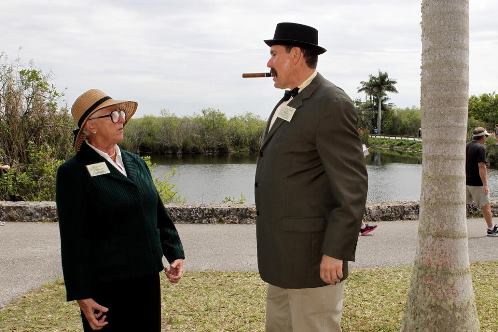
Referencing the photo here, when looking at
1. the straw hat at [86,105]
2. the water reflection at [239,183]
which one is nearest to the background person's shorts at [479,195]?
the straw hat at [86,105]

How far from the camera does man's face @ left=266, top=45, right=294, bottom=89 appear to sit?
120 inches


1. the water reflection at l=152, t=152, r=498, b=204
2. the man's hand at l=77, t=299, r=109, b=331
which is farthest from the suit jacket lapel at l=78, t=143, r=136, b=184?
the water reflection at l=152, t=152, r=498, b=204

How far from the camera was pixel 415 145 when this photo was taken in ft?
262

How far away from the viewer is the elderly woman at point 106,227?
2.86 m

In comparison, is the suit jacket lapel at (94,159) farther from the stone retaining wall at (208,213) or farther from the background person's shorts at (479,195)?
the background person's shorts at (479,195)

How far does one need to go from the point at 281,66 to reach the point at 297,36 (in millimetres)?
174

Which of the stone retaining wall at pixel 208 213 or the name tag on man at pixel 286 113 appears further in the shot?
the stone retaining wall at pixel 208 213

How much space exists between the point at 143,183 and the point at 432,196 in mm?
2221

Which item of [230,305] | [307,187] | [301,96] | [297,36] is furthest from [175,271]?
[230,305]

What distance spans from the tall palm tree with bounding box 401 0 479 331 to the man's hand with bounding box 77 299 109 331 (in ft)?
8.26

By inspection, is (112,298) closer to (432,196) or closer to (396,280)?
(432,196)

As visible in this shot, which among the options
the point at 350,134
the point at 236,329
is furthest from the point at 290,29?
the point at 236,329

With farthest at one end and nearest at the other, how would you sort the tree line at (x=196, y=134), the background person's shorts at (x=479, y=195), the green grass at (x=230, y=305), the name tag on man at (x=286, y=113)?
the tree line at (x=196, y=134) < the background person's shorts at (x=479, y=195) < the green grass at (x=230, y=305) < the name tag on man at (x=286, y=113)

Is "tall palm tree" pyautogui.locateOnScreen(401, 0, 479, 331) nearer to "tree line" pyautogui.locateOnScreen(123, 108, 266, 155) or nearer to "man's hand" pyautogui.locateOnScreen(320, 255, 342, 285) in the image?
"man's hand" pyautogui.locateOnScreen(320, 255, 342, 285)
